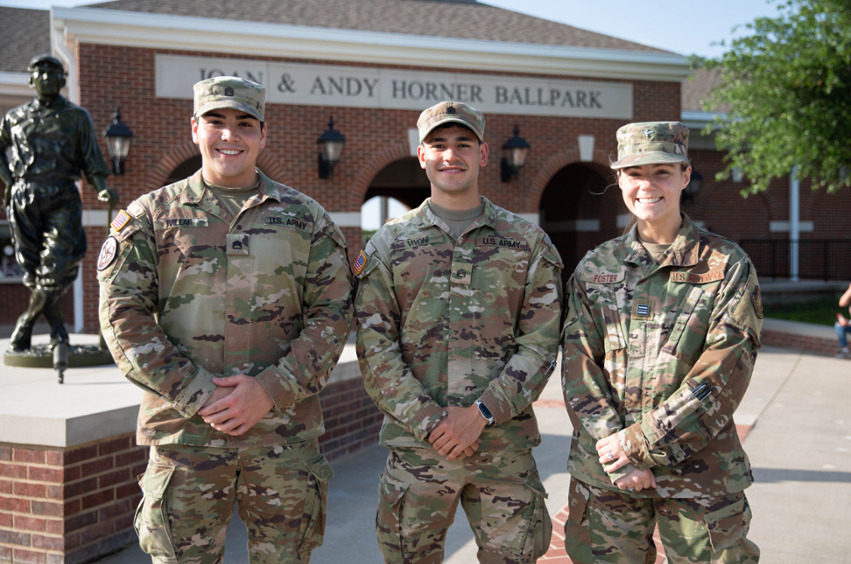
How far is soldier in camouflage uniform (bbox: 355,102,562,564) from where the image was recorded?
2.75 m

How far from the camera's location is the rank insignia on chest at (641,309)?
2.69 meters

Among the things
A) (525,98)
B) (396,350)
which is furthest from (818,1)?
(396,350)

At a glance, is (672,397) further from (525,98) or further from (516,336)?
(525,98)

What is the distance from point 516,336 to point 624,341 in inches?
17.7

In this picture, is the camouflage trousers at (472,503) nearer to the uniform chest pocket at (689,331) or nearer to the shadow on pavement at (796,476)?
the uniform chest pocket at (689,331)

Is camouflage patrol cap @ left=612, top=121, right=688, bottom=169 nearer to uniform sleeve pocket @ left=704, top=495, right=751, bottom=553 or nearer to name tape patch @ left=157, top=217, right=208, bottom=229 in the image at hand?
uniform sleeve pocket @ left=704, top=495, right=751, bottom=553

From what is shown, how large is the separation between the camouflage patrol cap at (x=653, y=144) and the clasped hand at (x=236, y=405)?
1.63 meters

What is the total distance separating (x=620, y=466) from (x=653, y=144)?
4.03 ft

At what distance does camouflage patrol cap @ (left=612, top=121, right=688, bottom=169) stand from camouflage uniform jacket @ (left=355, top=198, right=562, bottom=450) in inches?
19.5

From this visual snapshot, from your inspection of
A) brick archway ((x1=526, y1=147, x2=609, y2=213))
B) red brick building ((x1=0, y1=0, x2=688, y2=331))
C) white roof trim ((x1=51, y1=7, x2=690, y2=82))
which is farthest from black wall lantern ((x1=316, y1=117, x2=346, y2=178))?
brick archway ((x1=526, y1=147, x2=609, y2=213))

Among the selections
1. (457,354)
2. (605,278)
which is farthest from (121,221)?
(605,278)

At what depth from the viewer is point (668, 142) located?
2738 millimetres

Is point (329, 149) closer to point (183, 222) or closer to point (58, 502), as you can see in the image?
point (58, 502)

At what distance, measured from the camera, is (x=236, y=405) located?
102 inches
